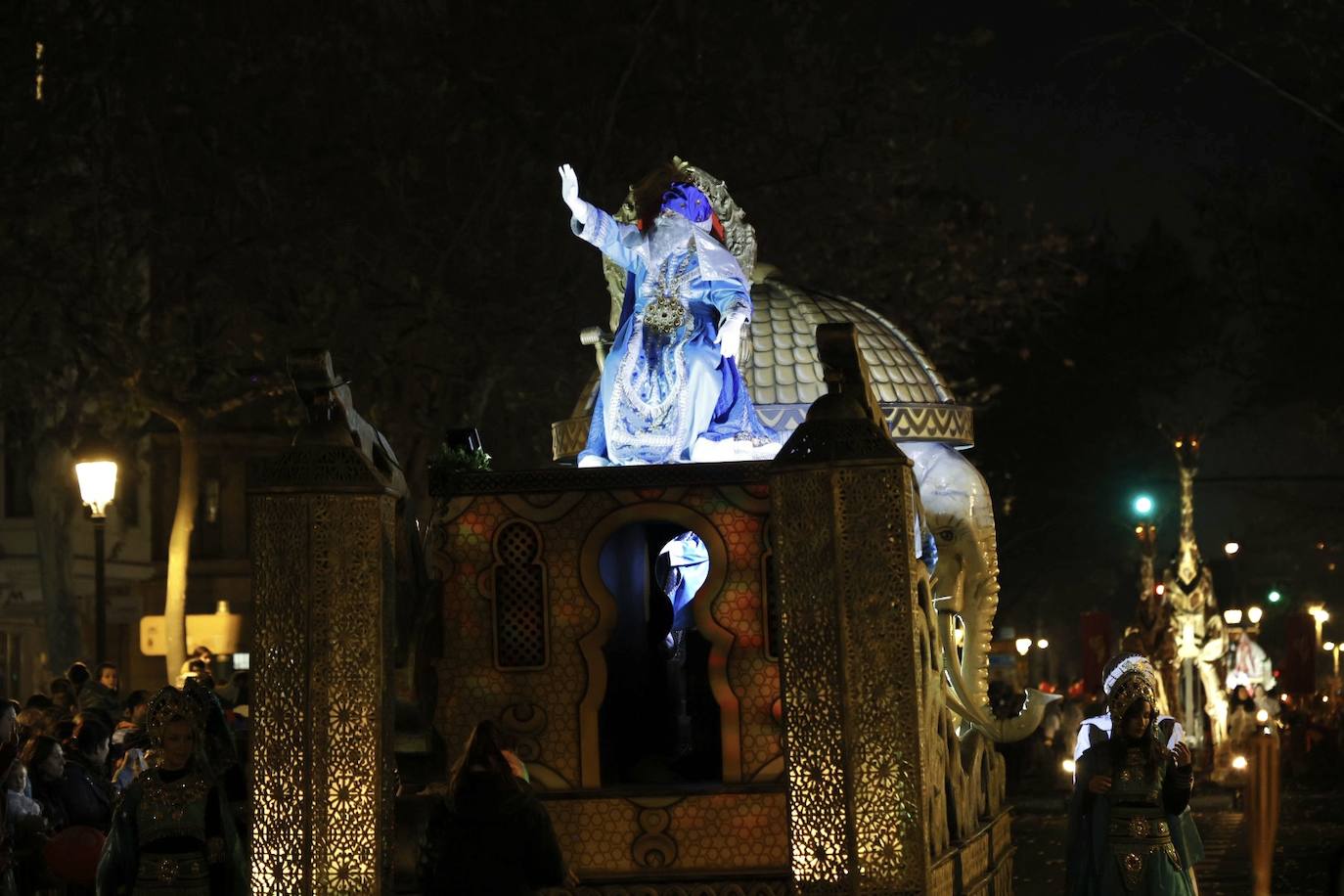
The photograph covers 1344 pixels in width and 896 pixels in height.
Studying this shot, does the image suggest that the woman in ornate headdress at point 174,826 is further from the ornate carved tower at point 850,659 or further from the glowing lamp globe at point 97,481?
the glowing lamp globe at point 97,481

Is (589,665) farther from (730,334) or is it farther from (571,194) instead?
(571,194)

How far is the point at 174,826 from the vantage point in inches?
368

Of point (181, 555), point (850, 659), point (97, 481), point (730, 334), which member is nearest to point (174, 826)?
point (850, 659)

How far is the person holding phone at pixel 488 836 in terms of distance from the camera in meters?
8.16

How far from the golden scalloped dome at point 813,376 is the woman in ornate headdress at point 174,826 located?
4044 mm

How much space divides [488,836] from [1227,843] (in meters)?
14.8

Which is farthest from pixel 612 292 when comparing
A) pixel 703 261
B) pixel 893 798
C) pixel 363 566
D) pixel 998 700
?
pixel 998 700

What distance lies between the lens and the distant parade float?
9.50 metres

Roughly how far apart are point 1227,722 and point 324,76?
18115 mm

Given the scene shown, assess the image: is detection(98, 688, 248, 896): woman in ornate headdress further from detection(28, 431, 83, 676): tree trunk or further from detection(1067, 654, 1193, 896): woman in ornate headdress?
detection(28, 431, 83, 676): tree trunk

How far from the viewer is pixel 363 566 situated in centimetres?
998

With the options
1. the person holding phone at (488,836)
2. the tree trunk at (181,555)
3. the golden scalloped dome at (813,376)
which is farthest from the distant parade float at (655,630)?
the tree trunk at (181,555)

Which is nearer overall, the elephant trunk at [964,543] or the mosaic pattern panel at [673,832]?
the mosaic pattern panel at [673,832]

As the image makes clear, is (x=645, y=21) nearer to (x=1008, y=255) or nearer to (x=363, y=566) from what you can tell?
(x=1008, y=255)
